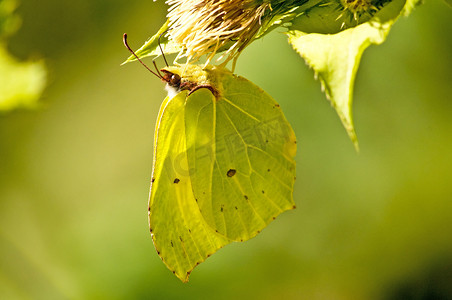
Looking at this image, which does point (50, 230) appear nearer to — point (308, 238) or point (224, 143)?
point (308, 238)

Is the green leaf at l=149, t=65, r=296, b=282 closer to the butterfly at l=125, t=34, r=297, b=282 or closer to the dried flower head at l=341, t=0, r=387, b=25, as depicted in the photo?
the butterfly at l=125, t=34, r=297, b=282

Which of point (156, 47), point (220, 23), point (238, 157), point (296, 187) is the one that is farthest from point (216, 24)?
point (296, 187)

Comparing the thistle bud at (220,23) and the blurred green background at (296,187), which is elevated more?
the thistle bud at (220,23)

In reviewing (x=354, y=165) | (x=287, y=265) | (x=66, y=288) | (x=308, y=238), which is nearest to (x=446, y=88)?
→ (x=354, y=165)

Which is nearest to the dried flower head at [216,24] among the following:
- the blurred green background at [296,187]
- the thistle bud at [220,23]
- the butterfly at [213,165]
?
the thistle bud at [220,23]

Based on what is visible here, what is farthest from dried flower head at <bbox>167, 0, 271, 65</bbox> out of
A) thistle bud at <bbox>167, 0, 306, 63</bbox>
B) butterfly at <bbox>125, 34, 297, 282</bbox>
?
butterfly at <bbox>125, 34, 297, 282</bbox>

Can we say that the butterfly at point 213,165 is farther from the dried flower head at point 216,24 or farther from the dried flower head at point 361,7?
the dried flower head at point 361,7

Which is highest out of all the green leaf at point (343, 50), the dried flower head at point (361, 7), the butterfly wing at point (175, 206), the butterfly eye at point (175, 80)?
the green leaf at point (343, 50)
